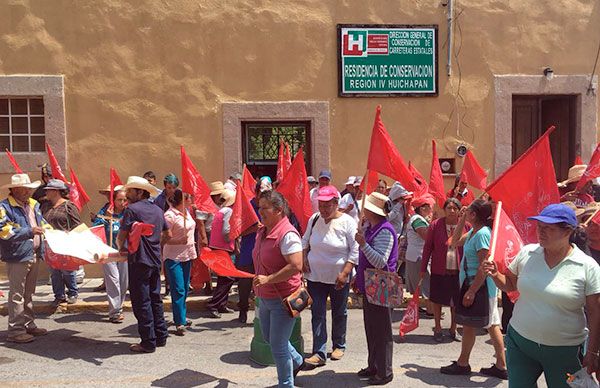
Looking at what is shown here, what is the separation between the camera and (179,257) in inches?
286

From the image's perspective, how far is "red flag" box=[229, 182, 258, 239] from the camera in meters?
7.36

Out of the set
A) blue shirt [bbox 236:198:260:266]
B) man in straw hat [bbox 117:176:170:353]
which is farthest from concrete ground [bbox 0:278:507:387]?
blue shirt [bbox 236:198:260:266]

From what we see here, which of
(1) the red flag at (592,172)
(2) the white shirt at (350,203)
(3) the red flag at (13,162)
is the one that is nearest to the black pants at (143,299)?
(2) the white shirt at (350,203)

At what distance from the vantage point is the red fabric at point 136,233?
6.24 metres

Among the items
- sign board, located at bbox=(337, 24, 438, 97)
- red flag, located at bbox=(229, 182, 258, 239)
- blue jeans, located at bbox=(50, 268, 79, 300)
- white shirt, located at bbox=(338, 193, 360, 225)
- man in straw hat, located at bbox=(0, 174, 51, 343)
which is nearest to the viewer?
man in straw hat, located at bbox=(0, 174, 51, 343)

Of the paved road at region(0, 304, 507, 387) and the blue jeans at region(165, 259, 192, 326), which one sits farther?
the blue jeans at region(165, 259, 192, 326)

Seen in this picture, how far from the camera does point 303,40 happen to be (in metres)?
10.8

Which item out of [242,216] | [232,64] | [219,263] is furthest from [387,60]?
[219,263]

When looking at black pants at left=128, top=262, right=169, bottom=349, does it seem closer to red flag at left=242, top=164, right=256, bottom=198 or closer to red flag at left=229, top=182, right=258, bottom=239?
red flag at left=229, top=182, right=258, bottom=239

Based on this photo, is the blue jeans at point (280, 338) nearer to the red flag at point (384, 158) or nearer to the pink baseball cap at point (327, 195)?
the pink baseball cap at point (327, 195)

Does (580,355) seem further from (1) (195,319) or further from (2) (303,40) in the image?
(2) (303,40)

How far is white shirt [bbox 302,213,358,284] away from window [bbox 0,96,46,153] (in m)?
6.55

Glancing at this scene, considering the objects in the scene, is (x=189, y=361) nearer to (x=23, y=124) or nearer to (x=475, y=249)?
(x=475, y=249)

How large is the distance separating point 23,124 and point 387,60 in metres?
6.54
